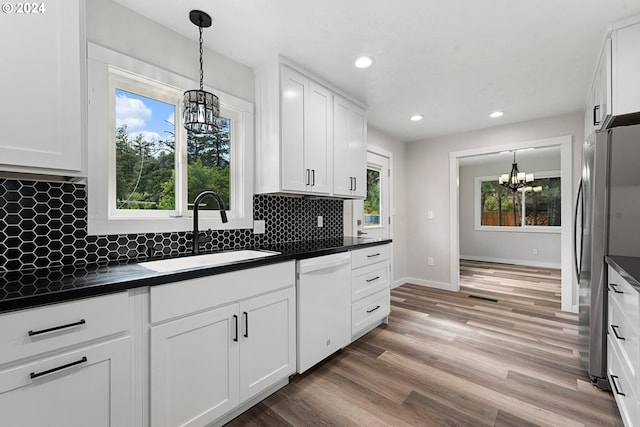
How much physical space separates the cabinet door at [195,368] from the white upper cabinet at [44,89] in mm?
859

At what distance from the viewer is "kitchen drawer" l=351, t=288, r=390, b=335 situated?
2492 mm

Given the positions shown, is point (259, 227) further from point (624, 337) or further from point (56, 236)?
point (624, 337)

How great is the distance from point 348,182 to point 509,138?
2516mm

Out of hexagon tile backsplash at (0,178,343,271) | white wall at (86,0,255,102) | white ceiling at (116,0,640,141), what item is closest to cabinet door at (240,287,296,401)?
hexagon tile backsplash at (0,178,343,271)

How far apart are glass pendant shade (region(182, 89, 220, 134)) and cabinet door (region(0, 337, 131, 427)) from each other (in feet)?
4.00

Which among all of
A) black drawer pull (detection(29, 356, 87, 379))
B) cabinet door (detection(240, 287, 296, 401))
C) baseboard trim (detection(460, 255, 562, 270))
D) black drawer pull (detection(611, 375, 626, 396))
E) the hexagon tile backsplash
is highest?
the hexagon tile backsplash

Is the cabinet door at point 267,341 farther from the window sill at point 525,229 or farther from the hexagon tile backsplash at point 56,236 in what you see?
the window sill at point 525,229

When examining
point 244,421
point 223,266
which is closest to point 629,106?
point 223,266

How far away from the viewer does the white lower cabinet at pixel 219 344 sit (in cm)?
129

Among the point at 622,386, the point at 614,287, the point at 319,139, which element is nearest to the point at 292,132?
the point at 319,139

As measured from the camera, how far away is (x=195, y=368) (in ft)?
4.58

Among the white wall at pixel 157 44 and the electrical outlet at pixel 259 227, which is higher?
the white wall at pixel 157 44

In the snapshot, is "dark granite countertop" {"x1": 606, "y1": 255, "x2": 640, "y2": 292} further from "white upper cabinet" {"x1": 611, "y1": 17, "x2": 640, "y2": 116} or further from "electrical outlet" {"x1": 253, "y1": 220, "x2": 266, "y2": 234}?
"electrical outlet" {"x1": 253, "y1": 220, "x2": 266, "y2": 234}

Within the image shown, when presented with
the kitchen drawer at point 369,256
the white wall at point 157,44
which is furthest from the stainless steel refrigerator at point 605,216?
the white wall at point 157,44
